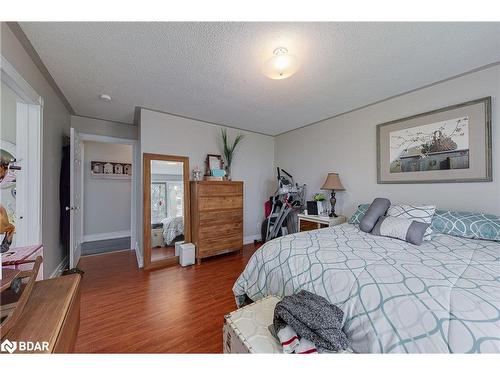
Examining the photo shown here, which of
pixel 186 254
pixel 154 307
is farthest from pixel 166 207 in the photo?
pixel 154 307

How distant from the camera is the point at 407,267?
1.20 m

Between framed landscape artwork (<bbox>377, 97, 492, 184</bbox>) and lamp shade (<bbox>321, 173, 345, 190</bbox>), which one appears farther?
lamp shade (<bbox>321, 173, 345, 190</bbox>)

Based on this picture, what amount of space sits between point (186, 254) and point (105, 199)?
2.92m

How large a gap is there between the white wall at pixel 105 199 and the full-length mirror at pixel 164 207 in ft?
7.35

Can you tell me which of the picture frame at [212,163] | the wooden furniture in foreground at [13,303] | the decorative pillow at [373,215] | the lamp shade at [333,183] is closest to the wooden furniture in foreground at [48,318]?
the wooden furniture in foreground at [13,303]

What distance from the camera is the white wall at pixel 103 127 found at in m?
3.22

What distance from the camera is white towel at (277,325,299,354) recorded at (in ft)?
2.96

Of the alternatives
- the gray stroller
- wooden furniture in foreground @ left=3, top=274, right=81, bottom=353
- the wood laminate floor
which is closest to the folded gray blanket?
the wood laminate floor

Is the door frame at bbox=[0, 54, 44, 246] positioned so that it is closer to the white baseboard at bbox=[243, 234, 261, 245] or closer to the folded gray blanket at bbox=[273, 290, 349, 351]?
the folded gray blanket at bbox=[273, 290, 349, 351]

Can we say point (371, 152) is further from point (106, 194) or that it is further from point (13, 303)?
point (106, 194)

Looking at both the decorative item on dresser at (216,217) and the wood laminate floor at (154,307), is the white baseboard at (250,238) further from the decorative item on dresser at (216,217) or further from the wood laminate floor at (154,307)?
the wood laminate floor at (154,307)

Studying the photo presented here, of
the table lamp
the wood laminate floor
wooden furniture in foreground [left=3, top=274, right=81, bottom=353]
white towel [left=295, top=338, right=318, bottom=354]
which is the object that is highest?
the table lamp

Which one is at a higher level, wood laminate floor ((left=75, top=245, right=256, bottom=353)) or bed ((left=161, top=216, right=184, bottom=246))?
bed ((left=161, top=216, right=184, bottom=246))

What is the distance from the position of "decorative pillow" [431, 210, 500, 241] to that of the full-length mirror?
3.24 meters
